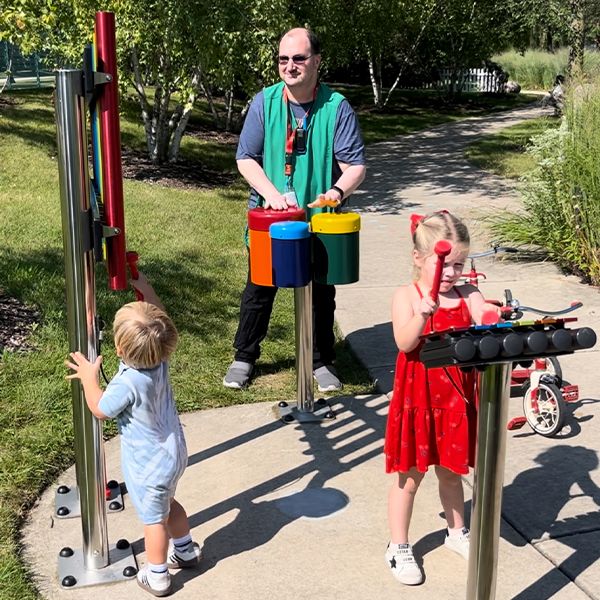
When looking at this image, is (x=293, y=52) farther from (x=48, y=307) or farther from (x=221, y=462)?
(x=48, y=307)

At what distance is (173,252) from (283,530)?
453 centimetres

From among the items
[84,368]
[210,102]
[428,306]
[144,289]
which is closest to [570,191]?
[144,289]

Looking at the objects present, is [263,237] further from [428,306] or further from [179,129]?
[179,129]

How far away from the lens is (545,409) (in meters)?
4.29

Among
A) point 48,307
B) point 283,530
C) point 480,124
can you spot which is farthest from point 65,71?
point 480,124

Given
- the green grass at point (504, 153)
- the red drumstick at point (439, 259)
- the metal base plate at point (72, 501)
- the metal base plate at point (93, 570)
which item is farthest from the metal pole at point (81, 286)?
the green grass at point (504, 153)

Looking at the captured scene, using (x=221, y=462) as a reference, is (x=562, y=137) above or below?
above

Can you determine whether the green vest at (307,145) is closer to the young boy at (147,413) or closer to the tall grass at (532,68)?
the young boy at (147,413)

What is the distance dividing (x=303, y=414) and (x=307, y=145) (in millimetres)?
1360

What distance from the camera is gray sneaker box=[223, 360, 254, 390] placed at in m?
4.95

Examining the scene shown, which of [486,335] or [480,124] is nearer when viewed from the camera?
[486,335]

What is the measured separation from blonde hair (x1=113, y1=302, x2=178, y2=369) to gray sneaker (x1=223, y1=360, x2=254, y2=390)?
2081mm

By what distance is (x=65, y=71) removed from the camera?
2.71 m

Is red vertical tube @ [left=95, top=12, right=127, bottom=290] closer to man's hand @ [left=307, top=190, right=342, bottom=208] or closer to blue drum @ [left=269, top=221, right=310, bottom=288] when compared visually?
blue drum @ [left=269, top=221, right=310, bottom=288]
